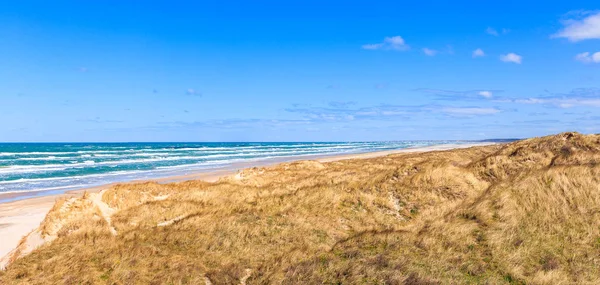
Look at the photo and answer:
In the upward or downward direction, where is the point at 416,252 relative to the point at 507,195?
downward

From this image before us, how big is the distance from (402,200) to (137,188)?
31.2ft

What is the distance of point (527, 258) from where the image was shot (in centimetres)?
918

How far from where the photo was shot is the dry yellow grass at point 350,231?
8547 mm

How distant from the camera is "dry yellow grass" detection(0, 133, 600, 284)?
8547 mm

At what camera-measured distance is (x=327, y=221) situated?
1199 cm

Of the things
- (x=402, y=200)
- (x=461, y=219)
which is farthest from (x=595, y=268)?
(x=402, y=200)

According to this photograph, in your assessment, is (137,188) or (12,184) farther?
(12,184)

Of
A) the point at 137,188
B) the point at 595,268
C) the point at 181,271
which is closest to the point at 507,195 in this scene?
Result: the point at 595,268

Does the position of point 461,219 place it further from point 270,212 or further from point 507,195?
point 270,212

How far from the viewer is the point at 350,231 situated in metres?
11.6

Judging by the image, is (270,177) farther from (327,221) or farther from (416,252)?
(416,252)

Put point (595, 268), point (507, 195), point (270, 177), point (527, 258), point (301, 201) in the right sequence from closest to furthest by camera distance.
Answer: point (595, 268) → point (527, 258) → point (507, 195) → point (301, 201) → point (270, 177)

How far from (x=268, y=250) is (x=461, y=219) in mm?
5933

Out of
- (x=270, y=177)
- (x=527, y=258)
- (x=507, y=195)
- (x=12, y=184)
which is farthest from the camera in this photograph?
(x=12, y=184)
